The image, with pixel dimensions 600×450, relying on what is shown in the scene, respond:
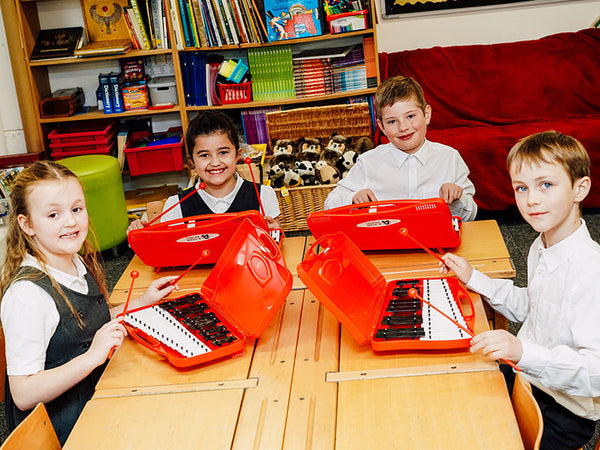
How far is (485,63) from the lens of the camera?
4.11 m

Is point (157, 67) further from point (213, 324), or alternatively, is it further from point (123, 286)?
point (213, 324)

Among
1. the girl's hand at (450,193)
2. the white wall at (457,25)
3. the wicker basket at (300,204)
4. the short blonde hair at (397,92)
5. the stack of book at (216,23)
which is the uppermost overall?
the stack of book at (216,23)

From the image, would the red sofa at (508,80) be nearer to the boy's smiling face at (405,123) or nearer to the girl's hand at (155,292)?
the boy's smiling face at (405,123)

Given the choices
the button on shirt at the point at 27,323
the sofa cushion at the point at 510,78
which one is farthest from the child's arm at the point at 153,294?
the sofa cushion at the point at 510,78

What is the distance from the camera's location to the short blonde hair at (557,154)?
4.57 ft

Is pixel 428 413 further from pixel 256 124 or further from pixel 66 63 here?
pixel 66 63

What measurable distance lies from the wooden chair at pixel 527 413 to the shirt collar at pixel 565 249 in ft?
1.10

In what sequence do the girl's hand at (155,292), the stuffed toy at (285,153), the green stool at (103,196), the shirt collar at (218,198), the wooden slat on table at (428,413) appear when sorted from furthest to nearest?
1. the stuffed toy at (285,153)
2. the green stool at (103,196)
3. the shirt collar at (218,198)
4. the girl's hand at (155,292)
5. the wooden slat on table at (428,413)

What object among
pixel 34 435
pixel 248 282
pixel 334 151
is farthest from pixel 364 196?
pixel 334 151

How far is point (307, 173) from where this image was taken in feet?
12.0

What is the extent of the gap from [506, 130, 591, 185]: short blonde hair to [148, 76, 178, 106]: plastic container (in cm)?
307

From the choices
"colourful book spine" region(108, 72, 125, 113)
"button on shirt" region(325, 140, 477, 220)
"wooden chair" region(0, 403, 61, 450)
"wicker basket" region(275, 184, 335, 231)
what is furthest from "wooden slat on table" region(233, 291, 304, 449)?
"colourful book spine" region(108, 72, 125, 113)

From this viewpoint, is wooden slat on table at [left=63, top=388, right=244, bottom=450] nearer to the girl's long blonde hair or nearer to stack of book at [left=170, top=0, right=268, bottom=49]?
the girl's long blonde hair

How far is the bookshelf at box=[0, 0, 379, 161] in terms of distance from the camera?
12.8ft
